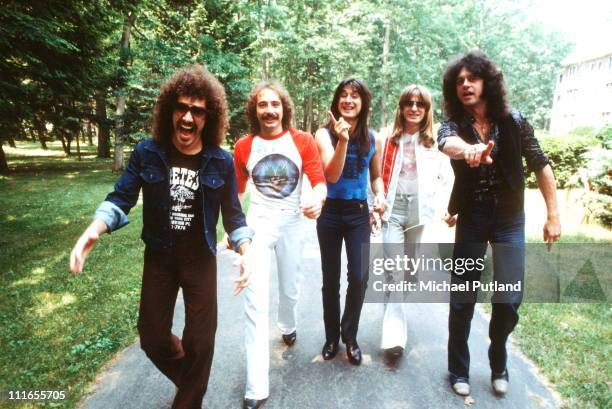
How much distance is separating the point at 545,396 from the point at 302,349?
6.50 ft

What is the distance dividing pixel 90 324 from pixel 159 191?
2.55 metres

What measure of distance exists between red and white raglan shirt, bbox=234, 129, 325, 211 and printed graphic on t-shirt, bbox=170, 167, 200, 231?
809 mm

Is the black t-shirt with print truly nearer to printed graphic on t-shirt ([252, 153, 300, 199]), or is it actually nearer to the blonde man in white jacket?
printed graphic on t-shirt ([252, 153, 300, 199])

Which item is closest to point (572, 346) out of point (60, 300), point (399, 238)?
point (399, 238)

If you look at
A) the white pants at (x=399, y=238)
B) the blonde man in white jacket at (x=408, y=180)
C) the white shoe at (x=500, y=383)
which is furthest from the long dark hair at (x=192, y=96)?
the white shoe at (x=500, y=383)

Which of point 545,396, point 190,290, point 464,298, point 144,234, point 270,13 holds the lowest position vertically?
point 545,396

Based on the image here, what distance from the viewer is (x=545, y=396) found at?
10.1 ft

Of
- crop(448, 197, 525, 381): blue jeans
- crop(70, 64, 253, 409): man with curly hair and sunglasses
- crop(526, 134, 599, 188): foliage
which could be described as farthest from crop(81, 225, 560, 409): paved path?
crop(526, 134, 599, 188): foliage

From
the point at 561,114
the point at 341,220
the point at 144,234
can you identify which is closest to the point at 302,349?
the point at 341,220

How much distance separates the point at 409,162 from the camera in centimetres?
363

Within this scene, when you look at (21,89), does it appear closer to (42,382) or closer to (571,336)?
(42,382)

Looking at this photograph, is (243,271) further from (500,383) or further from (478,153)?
(500,383)

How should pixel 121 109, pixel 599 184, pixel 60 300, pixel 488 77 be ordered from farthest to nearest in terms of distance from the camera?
pixel 121 109
pixel 599 184
pixel 60 300
pixel 488 77

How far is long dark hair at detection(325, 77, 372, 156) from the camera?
339 centimetres
